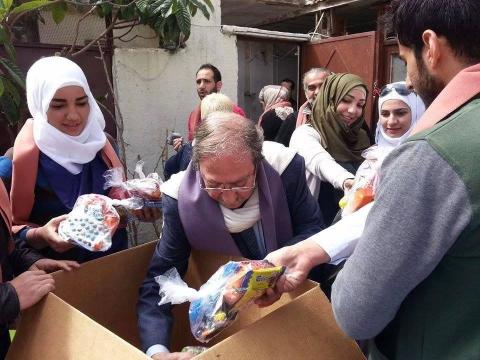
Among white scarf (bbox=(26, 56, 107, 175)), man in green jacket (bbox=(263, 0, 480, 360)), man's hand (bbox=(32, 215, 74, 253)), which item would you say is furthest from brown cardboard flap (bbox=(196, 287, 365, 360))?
white scarf (bbox=(26, 56, 107, 175))

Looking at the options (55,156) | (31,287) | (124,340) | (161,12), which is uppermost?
(161,12)

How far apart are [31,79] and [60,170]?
18.0 inches

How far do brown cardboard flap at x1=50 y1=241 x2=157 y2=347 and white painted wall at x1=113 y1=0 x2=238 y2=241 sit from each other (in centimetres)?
270

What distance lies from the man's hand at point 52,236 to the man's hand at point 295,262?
74cm

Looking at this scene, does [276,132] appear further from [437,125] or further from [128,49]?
[437,125]

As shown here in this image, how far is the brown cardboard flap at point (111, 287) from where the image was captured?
4.51 feet

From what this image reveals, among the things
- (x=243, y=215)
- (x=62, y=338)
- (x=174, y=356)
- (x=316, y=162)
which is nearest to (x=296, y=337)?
(x=174, y=356)

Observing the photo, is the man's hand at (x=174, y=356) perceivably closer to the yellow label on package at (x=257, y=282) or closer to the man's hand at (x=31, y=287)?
the yellow label on package at (x=257, y=282)

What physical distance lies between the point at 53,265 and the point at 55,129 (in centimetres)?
66

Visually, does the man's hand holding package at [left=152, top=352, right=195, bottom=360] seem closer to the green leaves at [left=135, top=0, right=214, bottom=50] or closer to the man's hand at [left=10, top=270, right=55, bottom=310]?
the man's hand at [left=10, top=270, right=55, bottom=310]

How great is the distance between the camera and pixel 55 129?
180 centimetres

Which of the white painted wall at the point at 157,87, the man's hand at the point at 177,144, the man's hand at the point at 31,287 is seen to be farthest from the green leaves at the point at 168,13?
the man's hand at the point at 31,287

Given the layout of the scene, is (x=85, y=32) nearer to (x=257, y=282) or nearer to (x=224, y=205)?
(x=224, y=205)

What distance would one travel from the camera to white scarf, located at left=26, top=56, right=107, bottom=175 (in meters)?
1.78
